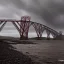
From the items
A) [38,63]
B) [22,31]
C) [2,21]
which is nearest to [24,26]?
[22,31]

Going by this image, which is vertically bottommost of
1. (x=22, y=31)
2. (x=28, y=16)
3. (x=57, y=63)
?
(x=57, y=63)

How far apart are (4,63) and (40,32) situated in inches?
6379

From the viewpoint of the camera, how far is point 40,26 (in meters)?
185

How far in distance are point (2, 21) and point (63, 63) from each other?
464ft

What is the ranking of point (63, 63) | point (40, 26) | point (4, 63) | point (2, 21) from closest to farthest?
1. point (4, 63)
2. point (63, 63)
3. point (2, 21)
4. point (40, 26)

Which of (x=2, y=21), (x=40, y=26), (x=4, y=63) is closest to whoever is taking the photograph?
(x=4, y=63)

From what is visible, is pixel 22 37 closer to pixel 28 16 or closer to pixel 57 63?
pixel 28 16

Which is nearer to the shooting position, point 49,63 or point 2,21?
point 49,63

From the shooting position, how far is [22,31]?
171 meters

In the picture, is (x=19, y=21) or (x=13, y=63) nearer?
(x=13, y=63)

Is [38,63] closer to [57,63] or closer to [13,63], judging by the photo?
[57,63]

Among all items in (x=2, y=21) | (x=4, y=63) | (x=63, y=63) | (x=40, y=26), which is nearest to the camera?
(x=4, y=63)

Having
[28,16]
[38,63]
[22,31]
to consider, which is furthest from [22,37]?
[38,63]

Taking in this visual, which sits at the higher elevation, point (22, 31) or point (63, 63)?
point (22, 31)
